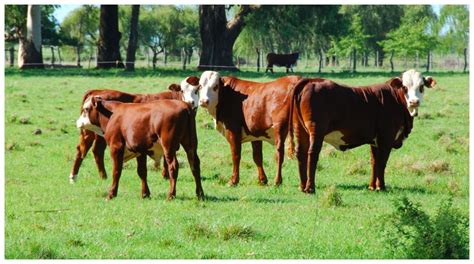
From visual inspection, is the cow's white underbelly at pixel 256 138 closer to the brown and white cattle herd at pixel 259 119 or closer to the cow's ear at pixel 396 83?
the brown and white cattle herd at pixel 259 119

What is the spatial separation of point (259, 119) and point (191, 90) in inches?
46.7

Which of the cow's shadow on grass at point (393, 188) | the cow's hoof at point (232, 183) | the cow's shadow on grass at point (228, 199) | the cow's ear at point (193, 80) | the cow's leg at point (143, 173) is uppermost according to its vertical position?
the cow's ear at point (193, 80)

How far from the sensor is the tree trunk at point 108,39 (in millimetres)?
46312

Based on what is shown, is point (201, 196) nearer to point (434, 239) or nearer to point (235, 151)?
point (235, 151)

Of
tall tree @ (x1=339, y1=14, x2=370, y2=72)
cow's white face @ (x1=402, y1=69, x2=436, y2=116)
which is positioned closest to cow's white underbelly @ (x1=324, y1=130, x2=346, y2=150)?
cow's white face @ (x1=402, y1=69, x2=436, y2=116)

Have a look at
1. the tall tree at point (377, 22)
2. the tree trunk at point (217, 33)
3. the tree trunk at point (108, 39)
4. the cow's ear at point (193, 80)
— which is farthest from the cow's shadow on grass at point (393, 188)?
the tall tree at point (377, 22)

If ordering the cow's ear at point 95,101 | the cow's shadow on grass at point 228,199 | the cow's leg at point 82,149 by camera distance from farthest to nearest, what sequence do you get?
1. the cow's leg at point 82,149
2. the cow's ear at point 95,101
3. the cow's shadow on grass at point 228,199

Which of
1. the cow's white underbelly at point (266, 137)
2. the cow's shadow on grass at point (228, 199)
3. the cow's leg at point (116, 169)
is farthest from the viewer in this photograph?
the cow's white underbelly at point (266, 137)

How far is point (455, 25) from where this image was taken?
94062mm

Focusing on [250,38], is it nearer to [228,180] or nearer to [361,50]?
[361,50]

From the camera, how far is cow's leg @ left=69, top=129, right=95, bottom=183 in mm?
14508

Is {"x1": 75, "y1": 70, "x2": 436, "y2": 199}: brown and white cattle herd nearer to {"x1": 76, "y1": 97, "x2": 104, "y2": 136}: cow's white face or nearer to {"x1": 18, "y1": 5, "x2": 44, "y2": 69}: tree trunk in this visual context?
{"x1": 76, "y1": 97, "x2": 104, "y2": 136}: cow's white face

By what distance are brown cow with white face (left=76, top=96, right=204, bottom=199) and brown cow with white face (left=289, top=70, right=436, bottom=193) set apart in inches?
73.7

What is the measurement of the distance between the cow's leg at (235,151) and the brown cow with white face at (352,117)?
3.79 feet
